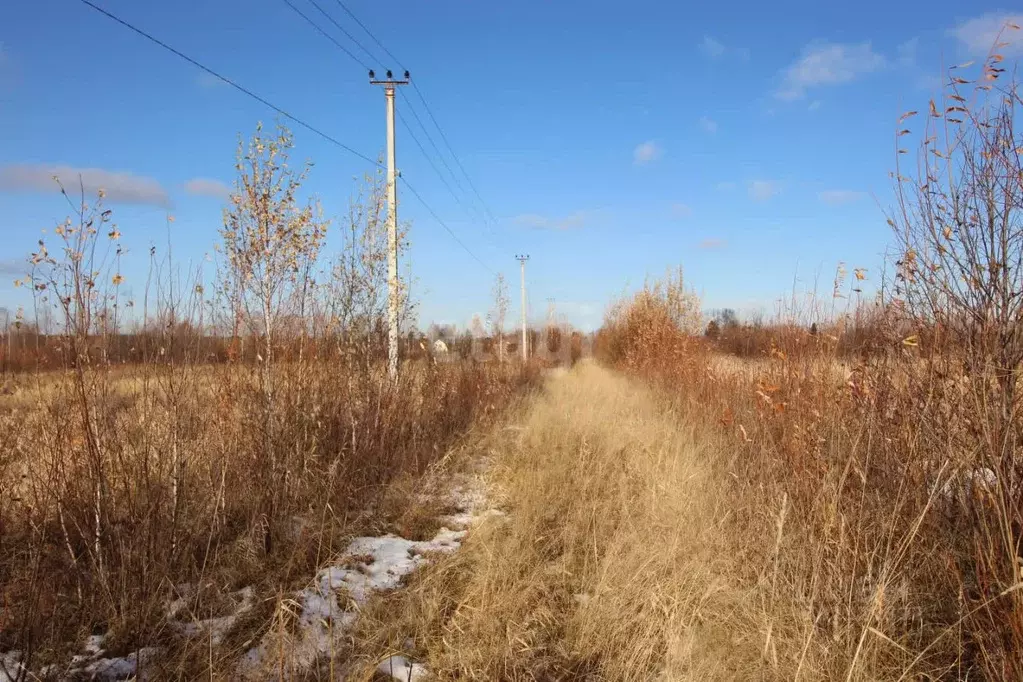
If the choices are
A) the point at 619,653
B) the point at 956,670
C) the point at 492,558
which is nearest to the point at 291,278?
the point at 492,558

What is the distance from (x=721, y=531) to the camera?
12.9ft

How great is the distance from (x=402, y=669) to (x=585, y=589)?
128 centimetres

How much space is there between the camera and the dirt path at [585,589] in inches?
107

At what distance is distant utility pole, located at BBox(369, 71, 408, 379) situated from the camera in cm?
690

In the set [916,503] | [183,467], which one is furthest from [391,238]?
[916,503]

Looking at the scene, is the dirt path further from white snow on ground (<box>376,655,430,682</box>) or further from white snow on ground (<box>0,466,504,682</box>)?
white snow on ground (<box>0,466,504,682</box>)

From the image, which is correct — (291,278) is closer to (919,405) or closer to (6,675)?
(6,675)

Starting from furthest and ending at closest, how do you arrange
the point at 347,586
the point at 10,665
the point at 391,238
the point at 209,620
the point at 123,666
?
1. the point at 391,238
2. the point at 347,586
3. the point at 209,620
4. the point at 123,666
5. the point at 10,665

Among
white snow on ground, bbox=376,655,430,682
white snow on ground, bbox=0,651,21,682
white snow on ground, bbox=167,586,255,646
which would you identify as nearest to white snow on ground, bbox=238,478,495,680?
white snow on ground, bbox=376,655,430,682

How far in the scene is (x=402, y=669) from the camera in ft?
8.82

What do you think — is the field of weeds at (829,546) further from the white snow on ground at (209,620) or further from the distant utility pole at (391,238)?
the distant utility pole at (391,238)

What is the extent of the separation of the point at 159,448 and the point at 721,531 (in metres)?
3.66

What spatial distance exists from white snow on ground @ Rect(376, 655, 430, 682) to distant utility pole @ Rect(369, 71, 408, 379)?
13.7 feet

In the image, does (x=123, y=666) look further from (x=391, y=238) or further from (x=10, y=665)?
(x=391, y=238)
